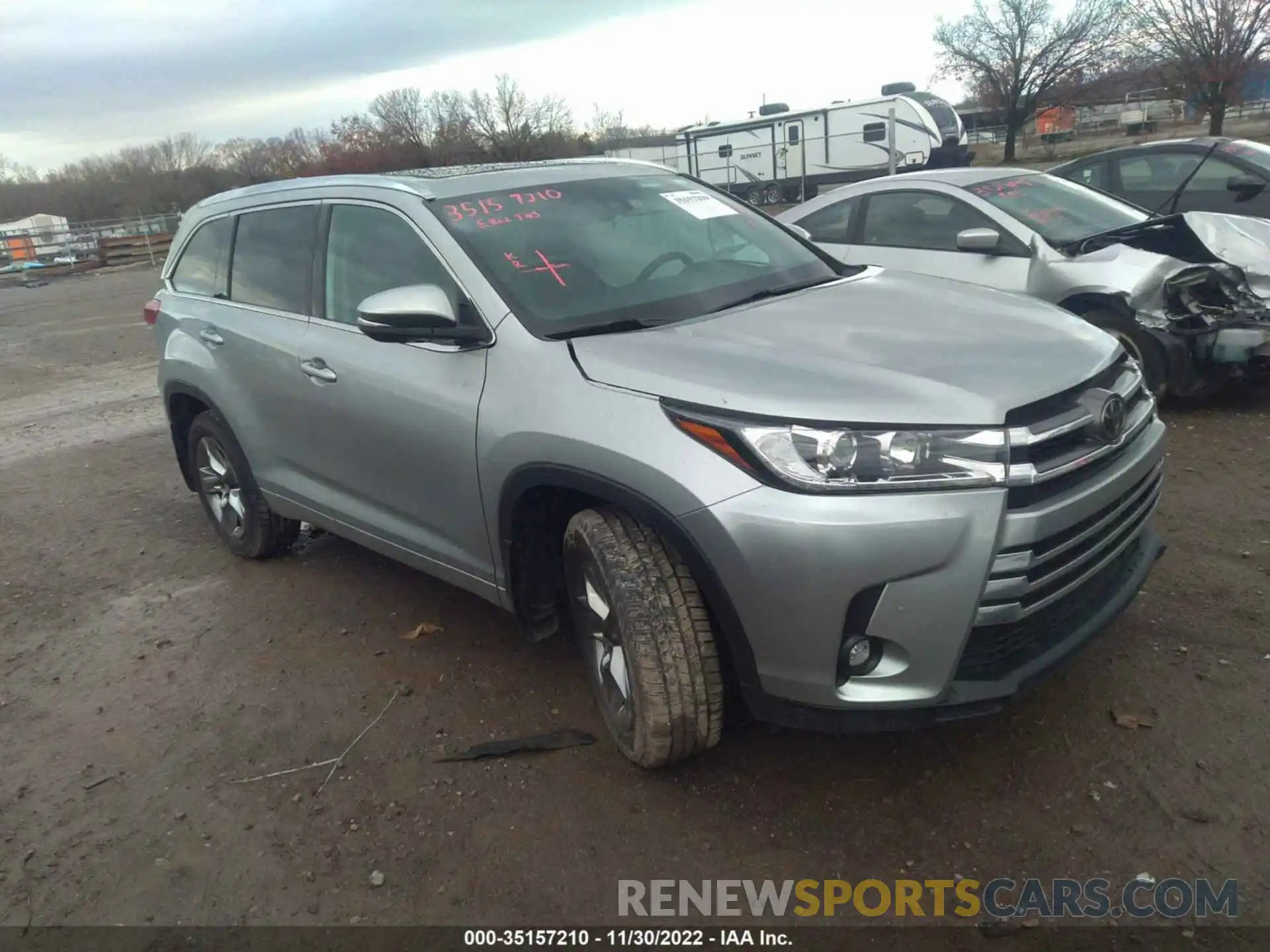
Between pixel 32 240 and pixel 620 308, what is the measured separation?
40021mm

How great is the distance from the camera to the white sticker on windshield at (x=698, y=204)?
403cm

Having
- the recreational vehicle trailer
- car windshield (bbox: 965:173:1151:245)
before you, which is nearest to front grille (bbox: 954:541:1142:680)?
car windshield (bbox: 965:173:1151:245)

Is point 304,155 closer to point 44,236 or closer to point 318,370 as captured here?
point 44,236

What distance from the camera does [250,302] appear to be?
14.9ft

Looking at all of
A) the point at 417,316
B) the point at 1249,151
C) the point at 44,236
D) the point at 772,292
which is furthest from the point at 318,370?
the point at 44,236

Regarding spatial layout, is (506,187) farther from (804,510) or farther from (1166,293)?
(1166,293)

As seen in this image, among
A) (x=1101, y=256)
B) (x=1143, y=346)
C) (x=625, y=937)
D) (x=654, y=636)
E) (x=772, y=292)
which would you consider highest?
(x=772, y=292)

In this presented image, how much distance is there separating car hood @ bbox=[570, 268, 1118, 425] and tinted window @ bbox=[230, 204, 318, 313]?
5.73 ft

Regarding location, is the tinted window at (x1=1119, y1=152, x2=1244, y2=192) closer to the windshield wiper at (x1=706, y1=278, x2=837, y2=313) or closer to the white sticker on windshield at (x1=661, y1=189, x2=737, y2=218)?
the white sticker on windshield at (x1=661, y1=189, x2=737, y2=218)

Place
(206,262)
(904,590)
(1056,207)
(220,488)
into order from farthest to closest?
1. (1056,207)
2. (220,488)
3. (206,262)
4. (904,590)

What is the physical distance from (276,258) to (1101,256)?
190 inches

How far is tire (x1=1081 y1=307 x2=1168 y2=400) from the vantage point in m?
5.93

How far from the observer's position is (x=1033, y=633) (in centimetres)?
271

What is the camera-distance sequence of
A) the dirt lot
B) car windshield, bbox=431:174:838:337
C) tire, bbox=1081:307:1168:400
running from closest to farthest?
the dirt lot, car windshield, bbox=431:174:838:337, tire, bbox=1081:307:1168:400
